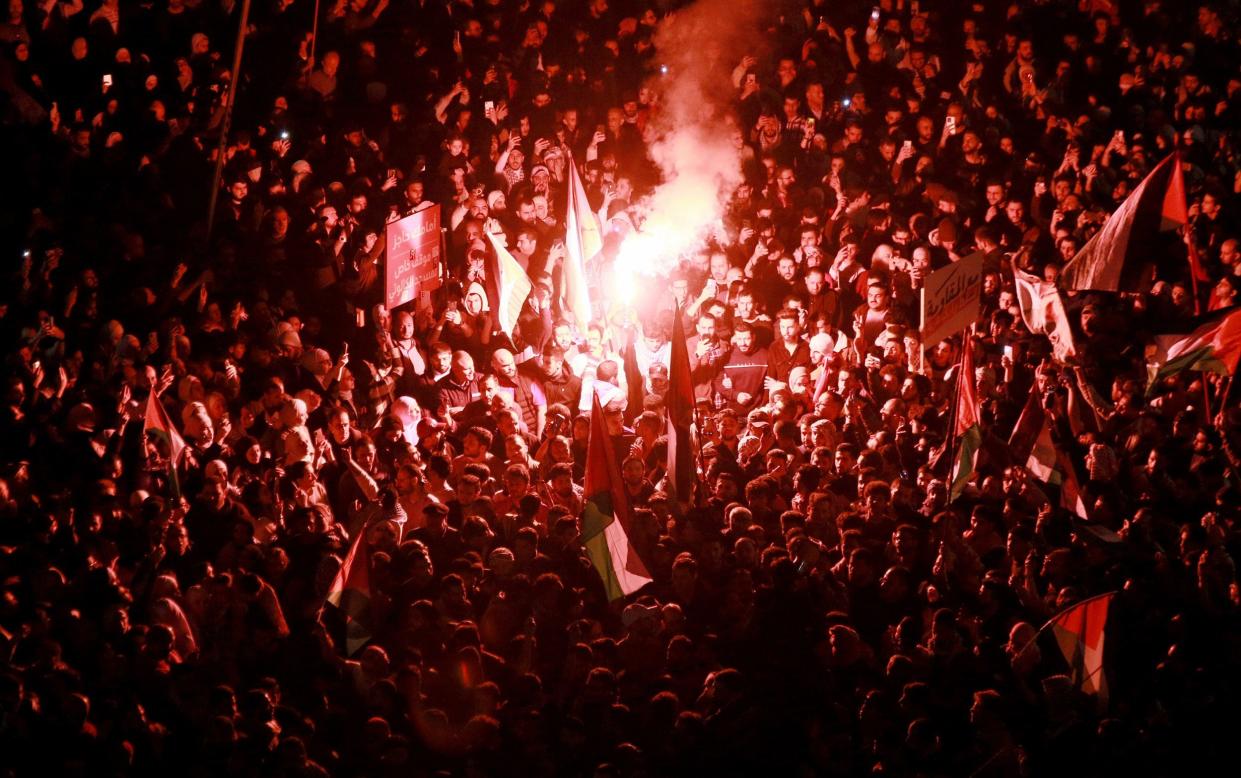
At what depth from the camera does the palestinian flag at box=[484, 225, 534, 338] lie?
1291cm

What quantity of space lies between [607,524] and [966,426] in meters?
2.69

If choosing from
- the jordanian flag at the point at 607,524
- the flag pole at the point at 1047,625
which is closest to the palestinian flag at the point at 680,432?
the jordanian flag at the point at 607,524

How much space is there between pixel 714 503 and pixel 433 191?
558 cm

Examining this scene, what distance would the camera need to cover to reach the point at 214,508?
31.1 ft

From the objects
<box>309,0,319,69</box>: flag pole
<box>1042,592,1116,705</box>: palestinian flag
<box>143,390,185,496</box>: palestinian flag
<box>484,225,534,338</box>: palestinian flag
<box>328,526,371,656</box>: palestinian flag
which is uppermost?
<box>309,0,319,69</box>: flag pole

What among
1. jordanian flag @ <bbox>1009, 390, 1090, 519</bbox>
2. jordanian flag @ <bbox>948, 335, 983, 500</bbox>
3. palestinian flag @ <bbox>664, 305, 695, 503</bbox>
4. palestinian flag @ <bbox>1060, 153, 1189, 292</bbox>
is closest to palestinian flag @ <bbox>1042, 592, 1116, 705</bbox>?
jordanian flag @ <bbox>1009, 390, 1090, 519</bbox>

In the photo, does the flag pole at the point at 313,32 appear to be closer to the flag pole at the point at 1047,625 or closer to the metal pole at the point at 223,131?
the metal pole at the point at 223,131

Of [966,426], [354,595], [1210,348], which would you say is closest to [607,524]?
[354,595]

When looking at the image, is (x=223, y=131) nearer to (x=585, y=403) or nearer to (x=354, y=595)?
(x=585, y=403)

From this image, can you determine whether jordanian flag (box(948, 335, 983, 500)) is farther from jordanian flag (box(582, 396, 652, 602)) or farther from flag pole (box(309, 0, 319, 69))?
flag pole (box(309, 0, 319, 69))

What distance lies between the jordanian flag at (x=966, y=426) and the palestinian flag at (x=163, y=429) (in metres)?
5.38

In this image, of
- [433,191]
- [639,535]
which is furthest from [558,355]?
[639,535]

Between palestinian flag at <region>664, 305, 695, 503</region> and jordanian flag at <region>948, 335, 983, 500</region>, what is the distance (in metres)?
1.82

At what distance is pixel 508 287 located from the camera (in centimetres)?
1294
